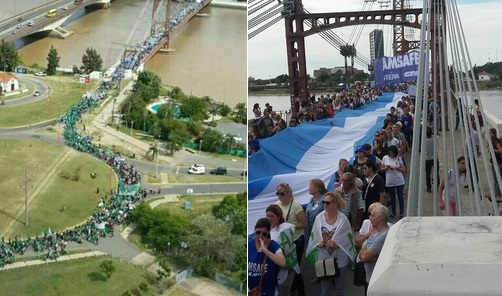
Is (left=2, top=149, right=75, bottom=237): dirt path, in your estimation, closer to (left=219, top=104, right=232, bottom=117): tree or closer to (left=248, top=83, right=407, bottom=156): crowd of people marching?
(left=219, top=104, right=232, bottom=117): tree

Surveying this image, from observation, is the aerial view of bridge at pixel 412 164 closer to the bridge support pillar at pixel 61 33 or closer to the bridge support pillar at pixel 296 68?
the bridge support pillar at pixel 296 68

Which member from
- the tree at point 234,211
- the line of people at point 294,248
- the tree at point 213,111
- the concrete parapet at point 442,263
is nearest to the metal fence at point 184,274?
the tree at point 234,211

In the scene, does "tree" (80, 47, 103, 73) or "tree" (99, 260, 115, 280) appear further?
"tree" (80, 47, 103, 73)

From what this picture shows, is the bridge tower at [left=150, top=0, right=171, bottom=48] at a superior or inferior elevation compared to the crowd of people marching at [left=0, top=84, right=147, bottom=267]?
superior

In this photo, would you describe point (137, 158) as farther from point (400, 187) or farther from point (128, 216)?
point (400, 187)

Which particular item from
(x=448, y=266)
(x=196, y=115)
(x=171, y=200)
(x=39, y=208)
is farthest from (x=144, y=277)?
(x=448, y=266)

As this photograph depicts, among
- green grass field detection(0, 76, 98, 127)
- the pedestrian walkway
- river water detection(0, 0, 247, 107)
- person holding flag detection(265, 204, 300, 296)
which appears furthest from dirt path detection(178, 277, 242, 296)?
person holding flag detection(265, 204, 300, 296)
